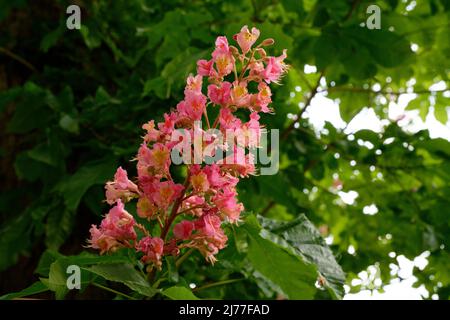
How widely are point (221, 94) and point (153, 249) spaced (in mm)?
301

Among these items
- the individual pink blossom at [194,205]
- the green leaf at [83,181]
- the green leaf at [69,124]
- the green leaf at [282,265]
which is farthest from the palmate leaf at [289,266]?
the green leaf at [69,124]

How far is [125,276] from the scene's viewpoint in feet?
3.30

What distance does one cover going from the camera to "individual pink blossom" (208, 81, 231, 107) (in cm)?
103

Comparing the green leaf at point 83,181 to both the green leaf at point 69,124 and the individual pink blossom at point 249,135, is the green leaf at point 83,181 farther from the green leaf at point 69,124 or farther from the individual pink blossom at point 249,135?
the individual pink blossom at point 249,135

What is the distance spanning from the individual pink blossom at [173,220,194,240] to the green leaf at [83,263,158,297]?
10 centimetres

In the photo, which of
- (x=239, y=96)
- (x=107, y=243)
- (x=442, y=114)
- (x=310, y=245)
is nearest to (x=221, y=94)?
(x=239, y=96)

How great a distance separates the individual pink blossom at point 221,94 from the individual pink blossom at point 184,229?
223 millimetres

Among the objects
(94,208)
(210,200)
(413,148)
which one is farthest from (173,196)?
(413,148)

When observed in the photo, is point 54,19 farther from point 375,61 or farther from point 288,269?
point 288,269

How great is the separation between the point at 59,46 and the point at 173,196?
1.93 m

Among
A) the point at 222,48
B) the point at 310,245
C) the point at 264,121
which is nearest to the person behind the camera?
the point at 222,48

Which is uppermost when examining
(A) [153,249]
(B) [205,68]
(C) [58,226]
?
(B) [205,68]

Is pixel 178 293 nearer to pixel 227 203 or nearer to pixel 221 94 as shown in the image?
pixel 227 203

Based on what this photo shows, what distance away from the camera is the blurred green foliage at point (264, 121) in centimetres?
181
